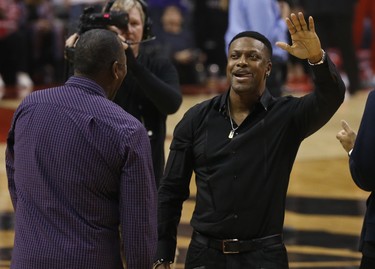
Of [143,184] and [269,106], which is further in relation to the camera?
[269,106]

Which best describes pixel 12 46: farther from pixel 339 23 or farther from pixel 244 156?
pixel 244 156

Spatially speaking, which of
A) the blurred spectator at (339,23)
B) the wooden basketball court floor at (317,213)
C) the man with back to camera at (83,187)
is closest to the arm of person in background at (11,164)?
the man with back to camera at (83,187)

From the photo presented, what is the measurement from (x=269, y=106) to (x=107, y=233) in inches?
42.3

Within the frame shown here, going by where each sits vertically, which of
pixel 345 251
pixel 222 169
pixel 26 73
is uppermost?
pixel 222 169

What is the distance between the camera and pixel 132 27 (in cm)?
608

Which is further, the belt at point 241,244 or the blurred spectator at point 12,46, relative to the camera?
the blurred spectator at point 12,46

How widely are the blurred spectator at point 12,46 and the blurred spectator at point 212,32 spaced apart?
2.63 metres


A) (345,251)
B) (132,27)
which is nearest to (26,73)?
(345,251)

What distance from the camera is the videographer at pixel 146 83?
5.82 meters

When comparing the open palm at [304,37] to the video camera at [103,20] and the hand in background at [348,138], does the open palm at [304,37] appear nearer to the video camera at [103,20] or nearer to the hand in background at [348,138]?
the hand in background at [348,138]

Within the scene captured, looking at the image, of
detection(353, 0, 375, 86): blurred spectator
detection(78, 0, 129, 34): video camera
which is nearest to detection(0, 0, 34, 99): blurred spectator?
detection(353, 0, 375, 86): blurred spectator

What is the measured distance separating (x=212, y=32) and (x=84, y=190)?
42.4 feet

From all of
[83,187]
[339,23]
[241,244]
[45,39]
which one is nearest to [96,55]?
[83,187]

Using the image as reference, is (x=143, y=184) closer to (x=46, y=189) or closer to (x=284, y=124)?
(x=46, y=189)
